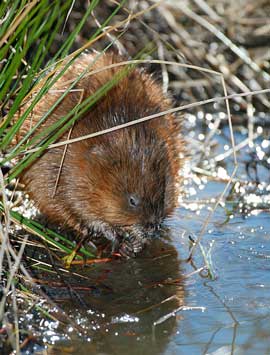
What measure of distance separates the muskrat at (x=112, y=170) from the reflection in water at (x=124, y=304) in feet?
0.55

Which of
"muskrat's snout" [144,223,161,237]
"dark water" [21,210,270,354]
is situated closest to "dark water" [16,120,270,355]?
"dark water" [21,210,270,354]

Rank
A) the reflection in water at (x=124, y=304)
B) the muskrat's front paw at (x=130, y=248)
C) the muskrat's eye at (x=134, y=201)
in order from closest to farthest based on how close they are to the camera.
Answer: the reflection in water at (x=124, y=304) < the muskrat's eye at (x=134, y=201) < the muskrat's front paw at (x=130, y=248)

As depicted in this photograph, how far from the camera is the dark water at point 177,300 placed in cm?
318

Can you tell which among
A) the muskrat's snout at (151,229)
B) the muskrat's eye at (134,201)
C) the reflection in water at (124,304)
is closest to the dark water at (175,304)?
the reflection in water at (124,304)

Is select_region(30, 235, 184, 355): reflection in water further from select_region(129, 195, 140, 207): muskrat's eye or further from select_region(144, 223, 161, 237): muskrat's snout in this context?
select_region(129, 195, 140, 207): muskrat's eye

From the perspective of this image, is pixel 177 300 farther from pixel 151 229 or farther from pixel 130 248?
pixel 130 248

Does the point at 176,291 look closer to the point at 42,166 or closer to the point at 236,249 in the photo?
the point at 236,249

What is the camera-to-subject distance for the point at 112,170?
12.9 feet

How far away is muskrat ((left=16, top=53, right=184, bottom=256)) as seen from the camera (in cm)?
390

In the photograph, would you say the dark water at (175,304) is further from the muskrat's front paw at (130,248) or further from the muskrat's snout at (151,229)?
the muskrat's snout at (151,229)

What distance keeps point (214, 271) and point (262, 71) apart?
287 centimetres

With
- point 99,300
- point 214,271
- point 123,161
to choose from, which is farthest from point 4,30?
point 214,271

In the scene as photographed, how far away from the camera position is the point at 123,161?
3912 mm

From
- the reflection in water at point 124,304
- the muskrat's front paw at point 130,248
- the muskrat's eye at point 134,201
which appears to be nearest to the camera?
the reflection in water at point 124,304
